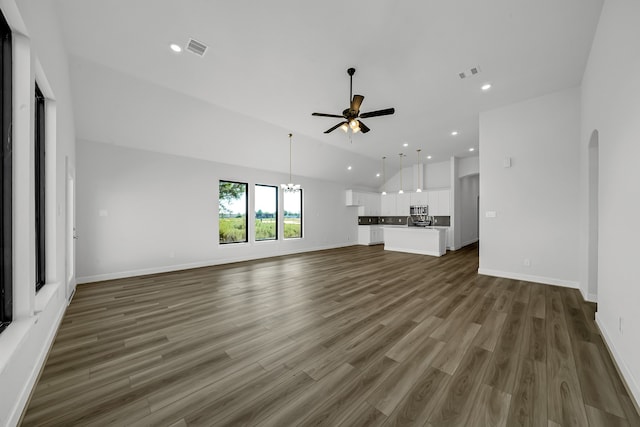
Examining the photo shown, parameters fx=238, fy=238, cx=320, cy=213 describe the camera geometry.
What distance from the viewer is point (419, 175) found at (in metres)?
9.77

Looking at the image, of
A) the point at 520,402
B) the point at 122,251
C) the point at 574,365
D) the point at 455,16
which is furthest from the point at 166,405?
the point at 122,251

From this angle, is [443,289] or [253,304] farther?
[443,289]

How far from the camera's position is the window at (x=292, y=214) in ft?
26.4

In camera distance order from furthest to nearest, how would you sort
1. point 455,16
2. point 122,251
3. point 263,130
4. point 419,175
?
point 419,175, point 263,130, point 122,251, point 455,16

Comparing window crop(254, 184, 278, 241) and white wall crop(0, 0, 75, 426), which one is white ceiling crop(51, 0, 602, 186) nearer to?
white wall crop(0, 0, 75, 426)

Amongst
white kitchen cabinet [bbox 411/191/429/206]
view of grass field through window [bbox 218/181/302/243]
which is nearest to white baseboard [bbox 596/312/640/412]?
view of grass field through window [bbox 218/181/302/243]

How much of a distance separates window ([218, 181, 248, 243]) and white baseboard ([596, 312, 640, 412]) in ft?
22.5

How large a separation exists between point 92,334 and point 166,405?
1765 mm

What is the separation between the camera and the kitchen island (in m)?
7.54

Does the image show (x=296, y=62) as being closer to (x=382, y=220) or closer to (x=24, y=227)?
(x=24, y=227)

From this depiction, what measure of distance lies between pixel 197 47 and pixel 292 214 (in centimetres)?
567

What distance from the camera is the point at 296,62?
10.9 ft

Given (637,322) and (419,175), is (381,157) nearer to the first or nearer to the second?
(419,175)

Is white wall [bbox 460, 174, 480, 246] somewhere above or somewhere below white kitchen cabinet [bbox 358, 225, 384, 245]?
above
